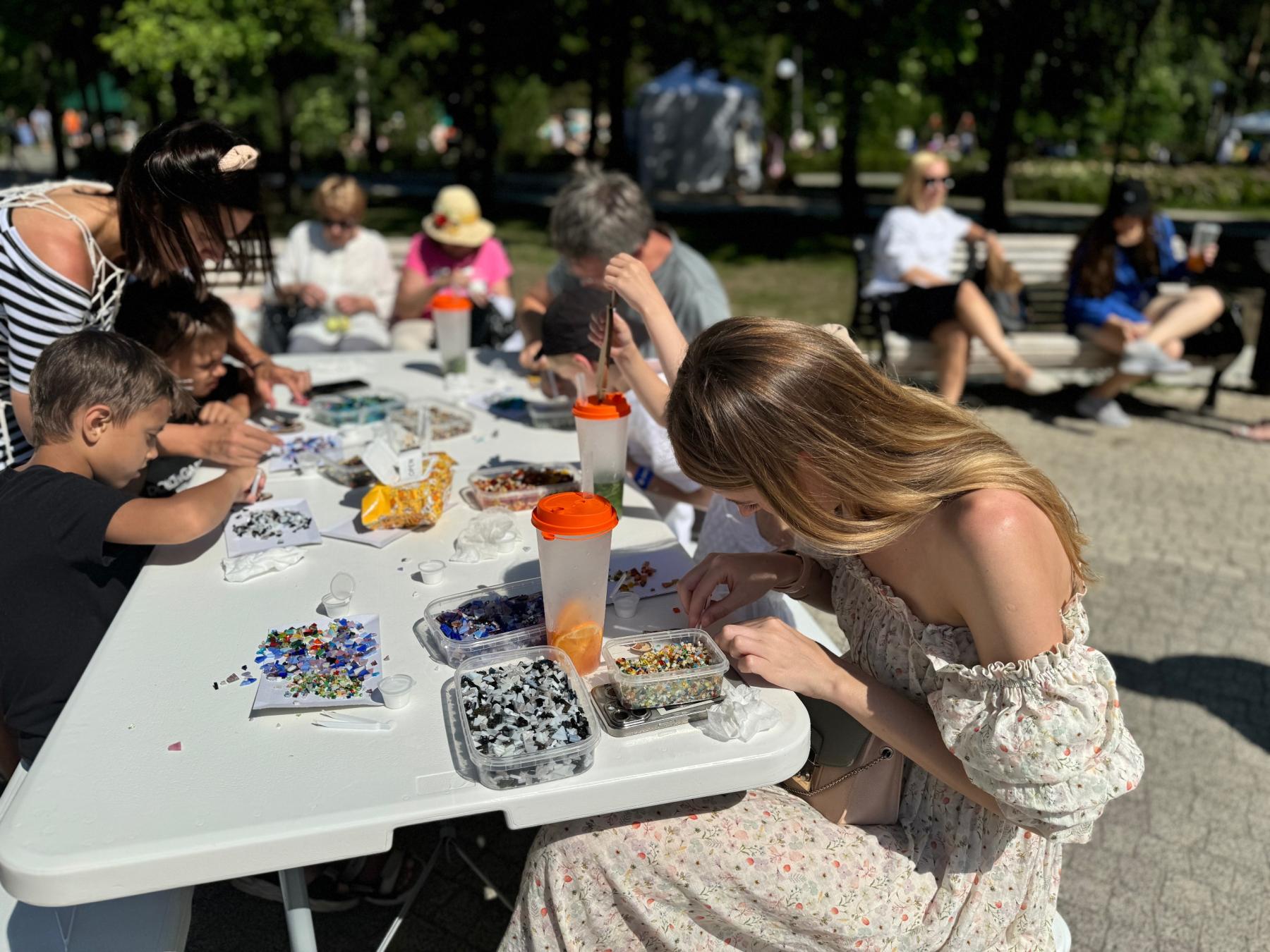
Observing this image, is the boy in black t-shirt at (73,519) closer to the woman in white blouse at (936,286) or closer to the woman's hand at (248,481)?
the woman's hand at (248,481)

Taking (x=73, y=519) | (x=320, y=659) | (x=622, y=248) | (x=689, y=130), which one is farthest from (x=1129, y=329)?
(x=689, y=130)

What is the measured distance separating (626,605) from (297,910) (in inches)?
29.7

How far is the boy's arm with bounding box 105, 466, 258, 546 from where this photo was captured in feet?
6.16

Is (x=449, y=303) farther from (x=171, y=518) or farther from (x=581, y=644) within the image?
(x=581, y=644)

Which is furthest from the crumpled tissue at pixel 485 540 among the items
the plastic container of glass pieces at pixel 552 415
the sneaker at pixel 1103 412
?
the sneaker at pixel 1103 412

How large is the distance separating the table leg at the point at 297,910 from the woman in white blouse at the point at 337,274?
3.93 metres

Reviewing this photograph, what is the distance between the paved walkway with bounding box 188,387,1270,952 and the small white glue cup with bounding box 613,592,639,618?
38.4 inches

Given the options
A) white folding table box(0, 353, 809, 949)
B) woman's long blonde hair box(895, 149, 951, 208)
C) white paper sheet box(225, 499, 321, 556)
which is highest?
woman's long blonde hair box(895, 149, 951, 208)

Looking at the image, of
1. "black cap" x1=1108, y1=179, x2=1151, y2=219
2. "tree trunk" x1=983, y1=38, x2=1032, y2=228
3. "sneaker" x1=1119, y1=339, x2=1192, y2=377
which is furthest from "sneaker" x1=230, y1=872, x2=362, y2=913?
"tree trunk" x1=983, y1=38, x2=1032, y2=228

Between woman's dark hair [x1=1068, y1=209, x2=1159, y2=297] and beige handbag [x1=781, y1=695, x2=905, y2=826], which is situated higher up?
woman's dark hair [x1=1068, y1=209, x2=1159, y2=297]

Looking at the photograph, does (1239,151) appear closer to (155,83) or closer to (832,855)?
(155,83)

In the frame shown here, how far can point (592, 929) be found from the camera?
155cm

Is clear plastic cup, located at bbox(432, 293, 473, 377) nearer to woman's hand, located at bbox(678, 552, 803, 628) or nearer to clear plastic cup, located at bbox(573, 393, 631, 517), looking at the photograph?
clear plastic cup, located at bbox(573, 393, 631, 517)

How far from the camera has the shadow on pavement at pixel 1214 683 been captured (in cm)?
319
